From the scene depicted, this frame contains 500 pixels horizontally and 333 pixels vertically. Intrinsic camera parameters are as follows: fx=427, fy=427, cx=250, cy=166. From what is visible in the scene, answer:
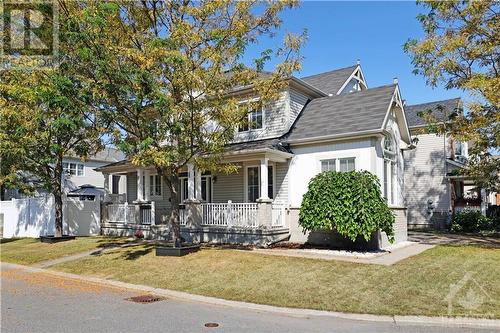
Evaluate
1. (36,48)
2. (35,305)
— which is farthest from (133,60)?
(35,305)

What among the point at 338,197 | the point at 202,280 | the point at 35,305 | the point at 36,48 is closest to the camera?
the point at 35,305

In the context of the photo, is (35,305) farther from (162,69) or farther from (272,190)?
(272,190)

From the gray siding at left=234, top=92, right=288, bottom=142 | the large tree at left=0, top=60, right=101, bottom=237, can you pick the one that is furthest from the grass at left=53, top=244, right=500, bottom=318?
the gray siding at left=234, top=92, right=288, bottom=142

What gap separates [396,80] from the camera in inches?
714

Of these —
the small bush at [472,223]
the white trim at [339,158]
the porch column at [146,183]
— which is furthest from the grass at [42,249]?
the small bush at [472,223]

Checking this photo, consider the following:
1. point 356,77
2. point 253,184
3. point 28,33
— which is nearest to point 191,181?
point 253,184

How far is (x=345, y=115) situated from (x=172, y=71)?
759 centimetres

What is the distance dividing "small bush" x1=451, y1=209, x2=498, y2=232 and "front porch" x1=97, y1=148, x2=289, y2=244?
1254cm

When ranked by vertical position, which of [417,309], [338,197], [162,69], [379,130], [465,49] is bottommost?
[417,309]

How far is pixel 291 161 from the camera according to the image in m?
18.0

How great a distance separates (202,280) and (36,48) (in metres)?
11.7

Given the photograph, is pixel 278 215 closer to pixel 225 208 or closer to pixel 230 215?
pixel 230 215

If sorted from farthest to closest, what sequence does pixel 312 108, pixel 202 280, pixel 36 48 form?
pixel 312 108 < pixel 36 48 < pixel 202 280

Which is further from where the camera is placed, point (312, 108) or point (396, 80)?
point (312, 108)
